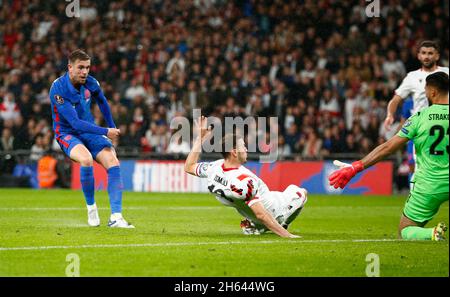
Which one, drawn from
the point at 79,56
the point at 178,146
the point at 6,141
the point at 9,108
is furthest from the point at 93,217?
the point at 9,108

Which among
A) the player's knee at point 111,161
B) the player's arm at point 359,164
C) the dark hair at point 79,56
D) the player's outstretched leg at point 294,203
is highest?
the dark hair at point 79,56

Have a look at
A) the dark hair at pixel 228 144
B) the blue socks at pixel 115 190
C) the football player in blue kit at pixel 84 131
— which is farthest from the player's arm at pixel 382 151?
the blue socks at pixel 115 190

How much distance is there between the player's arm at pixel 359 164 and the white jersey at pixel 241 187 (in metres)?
1.15

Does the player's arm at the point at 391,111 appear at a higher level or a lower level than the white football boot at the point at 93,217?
higher

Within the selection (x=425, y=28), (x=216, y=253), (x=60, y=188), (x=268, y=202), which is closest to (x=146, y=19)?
(x=60, y=188)

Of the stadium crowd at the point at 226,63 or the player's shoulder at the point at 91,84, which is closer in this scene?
the player's shoulder at the point at 91,84

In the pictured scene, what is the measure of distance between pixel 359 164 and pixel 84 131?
155 inches

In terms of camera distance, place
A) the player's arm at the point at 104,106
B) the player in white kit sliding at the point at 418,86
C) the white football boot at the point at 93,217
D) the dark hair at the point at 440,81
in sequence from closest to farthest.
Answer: the dark hair at the point at 440,81, the white football boot at the point at 93,217, the player's arm at the point at 104,106, the player in white kit sliding at the point at 418,86

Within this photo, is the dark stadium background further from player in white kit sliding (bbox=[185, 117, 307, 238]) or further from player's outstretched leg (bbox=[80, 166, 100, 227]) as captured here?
player in white kit sliding (bbox=[185, 117, 307, 238])

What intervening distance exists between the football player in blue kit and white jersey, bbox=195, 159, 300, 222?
156 centimetres

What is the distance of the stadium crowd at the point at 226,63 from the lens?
2286 centimetres

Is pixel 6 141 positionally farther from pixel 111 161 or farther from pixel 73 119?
pixel 73 119

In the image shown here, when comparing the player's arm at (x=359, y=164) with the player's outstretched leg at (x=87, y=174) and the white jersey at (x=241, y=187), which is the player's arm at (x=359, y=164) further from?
the player's outstretched leg at (x=87, y=174)
